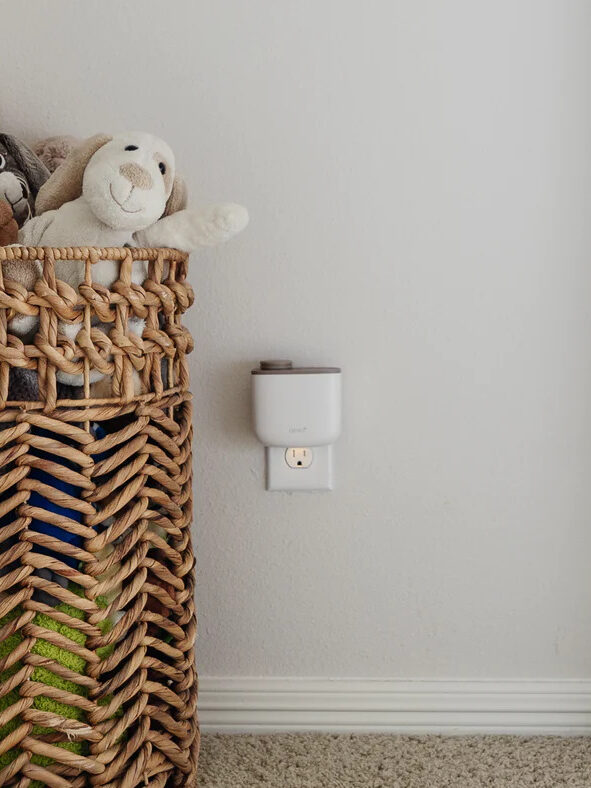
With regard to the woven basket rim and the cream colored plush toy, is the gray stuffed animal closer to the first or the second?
the cream colored plush toy

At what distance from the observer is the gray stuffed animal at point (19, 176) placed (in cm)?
Result: 80

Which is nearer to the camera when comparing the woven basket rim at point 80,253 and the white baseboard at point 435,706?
the woven basket rim at point 80,253

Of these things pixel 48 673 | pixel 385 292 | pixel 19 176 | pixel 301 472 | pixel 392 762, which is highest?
pixel 19 176

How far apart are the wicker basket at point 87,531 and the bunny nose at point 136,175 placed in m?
0.06

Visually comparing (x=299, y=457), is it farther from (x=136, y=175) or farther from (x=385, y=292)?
(x=136, y=175)

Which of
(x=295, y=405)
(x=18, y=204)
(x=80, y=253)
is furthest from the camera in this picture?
(x=295, y=405)

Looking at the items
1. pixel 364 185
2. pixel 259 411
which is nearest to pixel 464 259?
pixel 364 185

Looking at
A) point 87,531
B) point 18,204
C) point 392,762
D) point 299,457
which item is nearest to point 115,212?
point 18,204

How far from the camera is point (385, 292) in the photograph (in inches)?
38.0

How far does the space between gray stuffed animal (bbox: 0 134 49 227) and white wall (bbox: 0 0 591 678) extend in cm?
14

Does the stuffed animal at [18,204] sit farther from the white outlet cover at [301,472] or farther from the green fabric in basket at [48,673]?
the white outlet cover at [301,472]

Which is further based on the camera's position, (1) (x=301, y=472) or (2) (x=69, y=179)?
(1) (x=301, y=472)

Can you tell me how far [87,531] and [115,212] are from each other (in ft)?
0.92

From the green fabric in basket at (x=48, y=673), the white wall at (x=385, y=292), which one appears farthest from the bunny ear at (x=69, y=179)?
the green fabric in basket at (x=48, y=673)
